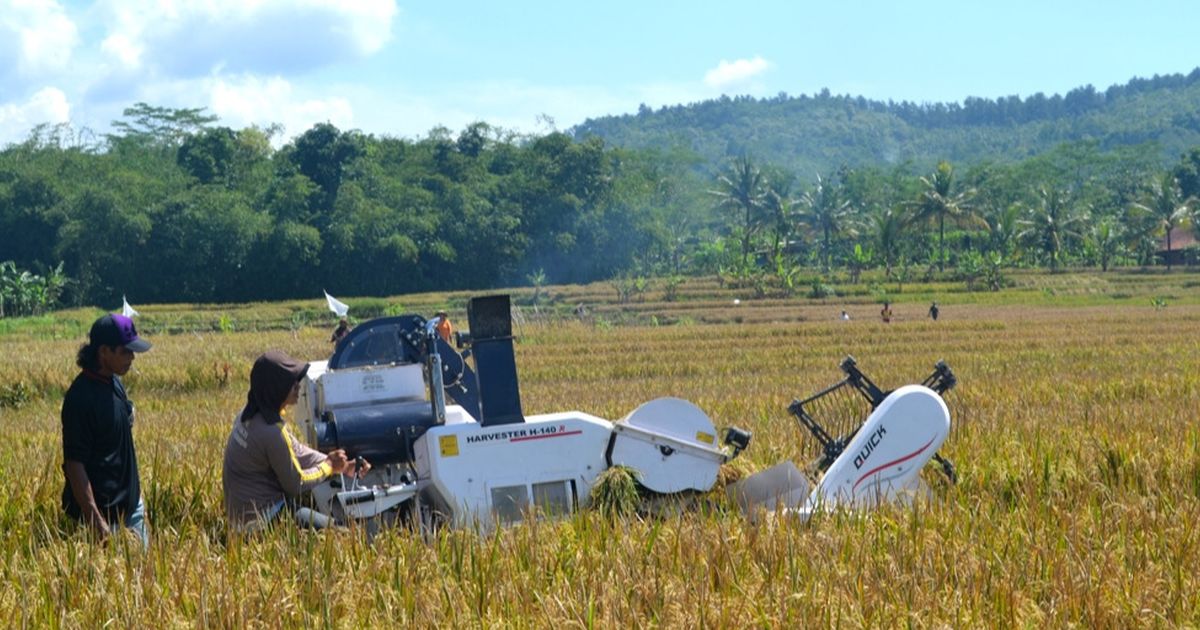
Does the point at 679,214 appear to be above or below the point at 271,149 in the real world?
below

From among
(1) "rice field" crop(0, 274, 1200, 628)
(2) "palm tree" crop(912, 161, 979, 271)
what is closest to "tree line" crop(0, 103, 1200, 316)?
(2) "palm tree" crop(912, 161, 979, 271)

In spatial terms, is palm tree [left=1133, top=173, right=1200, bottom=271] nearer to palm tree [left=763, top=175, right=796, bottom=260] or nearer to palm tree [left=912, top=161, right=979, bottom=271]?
palm tree [left=912, top=161, right=979, bottom=271]

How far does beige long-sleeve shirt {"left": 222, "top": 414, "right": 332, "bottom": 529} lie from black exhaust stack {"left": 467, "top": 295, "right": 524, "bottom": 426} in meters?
0.86

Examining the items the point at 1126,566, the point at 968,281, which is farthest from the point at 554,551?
the point at 968,281

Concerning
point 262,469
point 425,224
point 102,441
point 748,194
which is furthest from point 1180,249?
point 102,441

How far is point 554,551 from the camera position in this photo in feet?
17.4

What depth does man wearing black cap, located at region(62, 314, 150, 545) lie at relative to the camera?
17.5ft

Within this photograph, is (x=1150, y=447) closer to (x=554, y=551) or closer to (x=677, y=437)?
(x=677, y=437)

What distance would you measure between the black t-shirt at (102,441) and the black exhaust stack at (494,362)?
1.66m

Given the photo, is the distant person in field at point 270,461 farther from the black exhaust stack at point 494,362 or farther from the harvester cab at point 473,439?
the black exhaust stack at point 494,362

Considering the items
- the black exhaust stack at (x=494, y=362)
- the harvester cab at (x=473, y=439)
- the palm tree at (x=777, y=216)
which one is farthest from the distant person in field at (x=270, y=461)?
the palm tree at (x=777, y=216)

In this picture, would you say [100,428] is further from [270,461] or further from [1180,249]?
[1180,249]

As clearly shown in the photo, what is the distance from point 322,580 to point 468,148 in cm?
7896

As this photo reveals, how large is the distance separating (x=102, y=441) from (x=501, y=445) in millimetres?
1859
